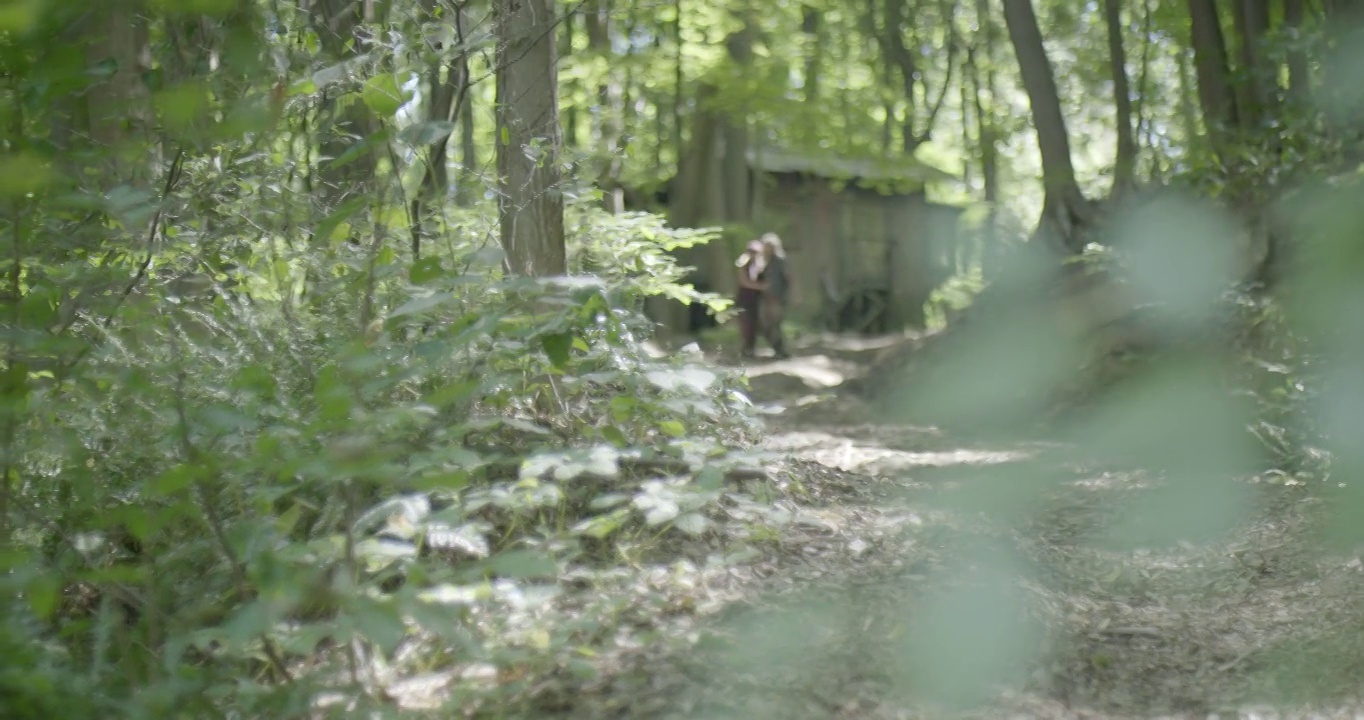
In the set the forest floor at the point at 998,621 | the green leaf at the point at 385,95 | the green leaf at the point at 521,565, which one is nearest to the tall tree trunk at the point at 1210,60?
the forest floor at the point at 998,621

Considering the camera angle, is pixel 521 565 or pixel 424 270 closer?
pixel 521 565

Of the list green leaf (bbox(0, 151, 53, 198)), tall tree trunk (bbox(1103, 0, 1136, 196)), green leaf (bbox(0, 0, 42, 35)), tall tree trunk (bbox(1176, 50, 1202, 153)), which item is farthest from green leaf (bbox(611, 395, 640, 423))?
tall tree trunk (bbox(1176, 50, 1202, 153))

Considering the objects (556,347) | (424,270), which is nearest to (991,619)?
(556,347)

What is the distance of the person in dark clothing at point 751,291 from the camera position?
15.4m

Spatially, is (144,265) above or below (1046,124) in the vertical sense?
below

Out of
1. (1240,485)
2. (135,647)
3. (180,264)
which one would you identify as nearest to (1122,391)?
(1240,485)

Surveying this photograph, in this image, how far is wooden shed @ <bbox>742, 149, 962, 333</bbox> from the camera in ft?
78.2

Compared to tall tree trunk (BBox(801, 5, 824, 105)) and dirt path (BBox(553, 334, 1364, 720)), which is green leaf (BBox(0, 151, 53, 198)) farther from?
tall tree trunk (BBox(801, 5, 824, 105))

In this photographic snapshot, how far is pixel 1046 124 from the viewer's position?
40.5 ft

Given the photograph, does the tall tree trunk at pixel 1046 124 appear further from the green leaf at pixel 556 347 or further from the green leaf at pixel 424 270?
the green leaf at pixel 424 270

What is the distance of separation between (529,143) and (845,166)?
16.5m

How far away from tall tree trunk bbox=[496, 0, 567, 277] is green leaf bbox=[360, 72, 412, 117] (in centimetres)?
140

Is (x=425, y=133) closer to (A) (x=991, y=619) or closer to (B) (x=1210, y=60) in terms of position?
(A) (x=991, y=619)

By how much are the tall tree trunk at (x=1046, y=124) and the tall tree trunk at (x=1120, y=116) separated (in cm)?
40
